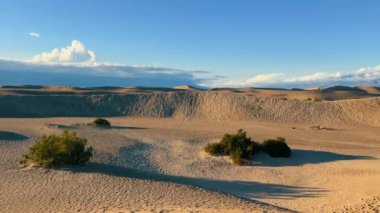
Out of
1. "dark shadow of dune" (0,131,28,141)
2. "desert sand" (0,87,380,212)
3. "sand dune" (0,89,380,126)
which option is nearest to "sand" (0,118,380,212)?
"desert sand" (0,87,380,212)

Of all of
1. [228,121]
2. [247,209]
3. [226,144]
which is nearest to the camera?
[247,209]

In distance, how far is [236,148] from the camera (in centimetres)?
3061

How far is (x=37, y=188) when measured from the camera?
64.1 ft

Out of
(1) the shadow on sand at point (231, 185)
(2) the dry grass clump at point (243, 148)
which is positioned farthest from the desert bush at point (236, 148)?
(1) the shadow on sand at point (231, 185)

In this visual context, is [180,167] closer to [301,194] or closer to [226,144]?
[226,144]

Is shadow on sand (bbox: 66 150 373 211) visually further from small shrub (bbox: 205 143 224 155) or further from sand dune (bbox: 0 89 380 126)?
sand dune (bbox: 0 89 380 126)

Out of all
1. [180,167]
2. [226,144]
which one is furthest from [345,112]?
[180,167]

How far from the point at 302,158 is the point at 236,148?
4235 millimetres

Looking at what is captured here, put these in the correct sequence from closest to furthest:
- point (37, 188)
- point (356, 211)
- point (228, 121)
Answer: point (356, 211)
point (37, 188)
point (228, 121)

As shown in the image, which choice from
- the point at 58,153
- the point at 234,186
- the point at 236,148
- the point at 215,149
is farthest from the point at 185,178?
the point at 215,149

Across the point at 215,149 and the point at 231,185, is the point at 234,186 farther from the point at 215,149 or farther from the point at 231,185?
Result: the point at 215,149

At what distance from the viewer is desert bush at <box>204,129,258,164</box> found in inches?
1183

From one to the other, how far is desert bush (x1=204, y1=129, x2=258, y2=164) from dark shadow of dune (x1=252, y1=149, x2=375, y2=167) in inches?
25.8

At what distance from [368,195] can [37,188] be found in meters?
13.3
